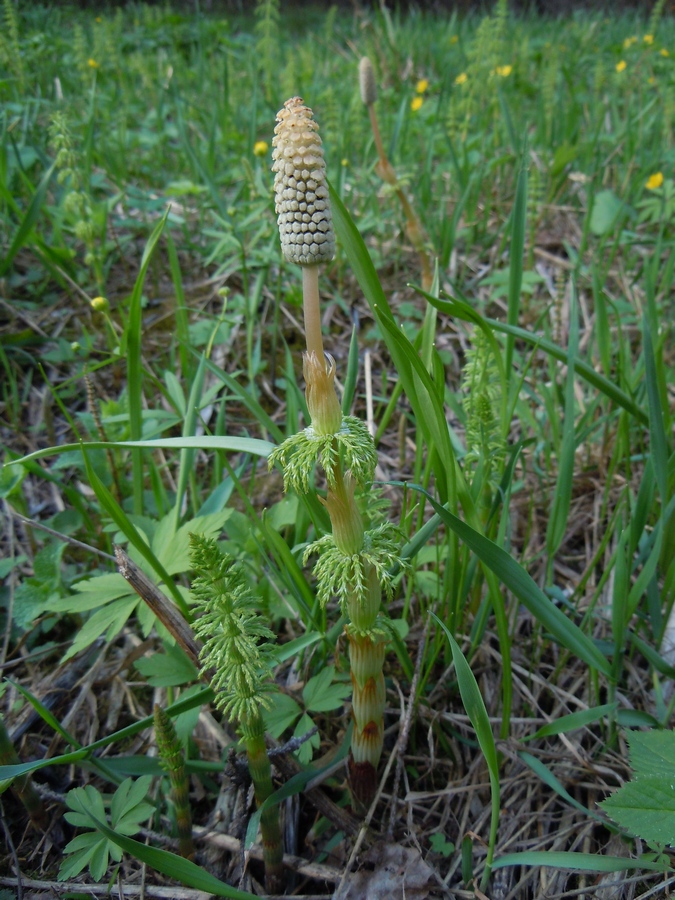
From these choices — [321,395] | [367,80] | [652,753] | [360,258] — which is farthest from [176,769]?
[367,80]

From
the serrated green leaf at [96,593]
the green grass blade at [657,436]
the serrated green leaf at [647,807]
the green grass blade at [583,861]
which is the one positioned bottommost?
the green grass blade at [583,861]

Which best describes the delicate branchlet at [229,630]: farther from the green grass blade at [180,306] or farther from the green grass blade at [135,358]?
the green grass blade at [180,306]

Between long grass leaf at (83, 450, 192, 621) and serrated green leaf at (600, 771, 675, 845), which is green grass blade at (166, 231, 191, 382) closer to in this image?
long grass leaf at (83, 450, 192, 621)

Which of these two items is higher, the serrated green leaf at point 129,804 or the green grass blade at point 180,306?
the green grass blade at point 180,306

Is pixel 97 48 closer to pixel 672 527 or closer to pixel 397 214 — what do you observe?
pixel 397 214

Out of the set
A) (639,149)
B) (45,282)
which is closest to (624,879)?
(45,282)

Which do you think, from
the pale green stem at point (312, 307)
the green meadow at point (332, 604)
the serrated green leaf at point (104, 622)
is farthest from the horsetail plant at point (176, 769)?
the pale green stem at point (312, 307)

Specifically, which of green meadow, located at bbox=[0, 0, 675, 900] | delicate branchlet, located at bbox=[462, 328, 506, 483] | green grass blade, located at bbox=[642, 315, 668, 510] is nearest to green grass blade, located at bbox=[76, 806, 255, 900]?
green meadow, located at bbox=[0, 0, 675, 900]
